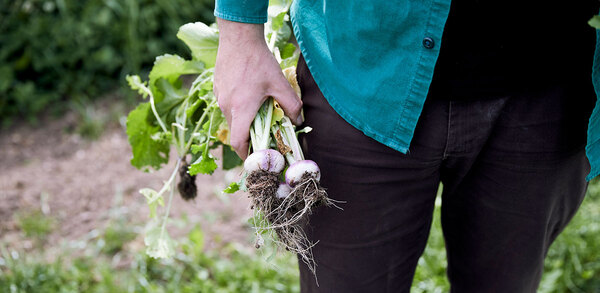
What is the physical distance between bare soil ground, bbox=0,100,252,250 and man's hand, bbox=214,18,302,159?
5.57 ft

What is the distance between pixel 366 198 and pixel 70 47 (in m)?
3.87

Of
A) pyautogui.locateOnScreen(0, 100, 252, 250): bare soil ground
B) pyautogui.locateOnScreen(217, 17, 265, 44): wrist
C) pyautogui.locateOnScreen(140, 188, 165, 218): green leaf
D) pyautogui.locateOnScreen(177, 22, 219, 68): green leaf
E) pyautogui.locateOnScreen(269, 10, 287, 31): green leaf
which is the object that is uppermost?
pyautogui.locateOnScreen(217, 17, 265, 44): wrist

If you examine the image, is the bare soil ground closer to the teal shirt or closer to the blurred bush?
the blurred bush

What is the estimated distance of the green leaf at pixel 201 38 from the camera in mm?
1435

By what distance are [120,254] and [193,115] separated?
157 cm

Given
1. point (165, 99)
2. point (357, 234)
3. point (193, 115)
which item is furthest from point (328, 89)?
point (165, 99)

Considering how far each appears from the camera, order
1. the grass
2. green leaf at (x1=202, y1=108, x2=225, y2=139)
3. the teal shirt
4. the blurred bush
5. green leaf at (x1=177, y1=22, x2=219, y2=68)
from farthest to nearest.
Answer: the blurred bush, the grass, green leaf at (x1=177, y1=22, x2=219, y2=68), green leaf at (x1=202, y1=108, x2=225, y2=139), the teal shirt

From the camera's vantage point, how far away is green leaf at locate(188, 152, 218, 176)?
1.30 meters

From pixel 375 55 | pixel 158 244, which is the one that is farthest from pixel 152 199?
pixel 375 55

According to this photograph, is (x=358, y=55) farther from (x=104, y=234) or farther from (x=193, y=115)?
(x=104, y=234)

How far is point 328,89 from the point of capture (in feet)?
3.98

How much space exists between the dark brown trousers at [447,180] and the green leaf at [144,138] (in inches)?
22.8

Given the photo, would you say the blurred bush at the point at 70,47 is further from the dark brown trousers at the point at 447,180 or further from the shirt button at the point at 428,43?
the shirt button at the point at 428,43

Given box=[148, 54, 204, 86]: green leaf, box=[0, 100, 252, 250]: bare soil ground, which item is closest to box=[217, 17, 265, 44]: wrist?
box=[148, 54, 204, 86]: green leaf
